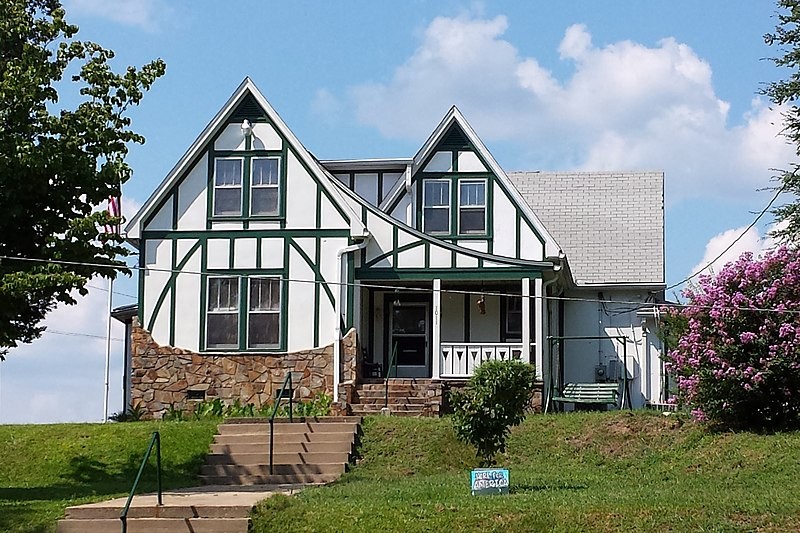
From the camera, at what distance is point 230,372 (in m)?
27.0

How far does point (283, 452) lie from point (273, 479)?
1.08 meters

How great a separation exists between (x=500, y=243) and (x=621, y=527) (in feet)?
49.5

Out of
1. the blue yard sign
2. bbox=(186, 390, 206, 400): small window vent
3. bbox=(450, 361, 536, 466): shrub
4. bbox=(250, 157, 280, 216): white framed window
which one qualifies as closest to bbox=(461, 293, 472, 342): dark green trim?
bbox=(250, 157, 280, 216): white framed window

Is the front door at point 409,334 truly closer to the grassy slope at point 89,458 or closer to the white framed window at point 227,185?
the white framed window at point 227,185

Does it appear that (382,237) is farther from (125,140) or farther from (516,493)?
(516,493)

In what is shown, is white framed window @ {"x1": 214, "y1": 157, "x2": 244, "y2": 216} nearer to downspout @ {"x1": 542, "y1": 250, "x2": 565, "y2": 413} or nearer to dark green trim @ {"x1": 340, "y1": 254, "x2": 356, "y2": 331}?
dark green trim @ {"x1": 340, "y1": 254, "x2": 356, "y2": 331}

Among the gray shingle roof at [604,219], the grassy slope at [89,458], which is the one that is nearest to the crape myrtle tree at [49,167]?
the grassy slope at [89,458]

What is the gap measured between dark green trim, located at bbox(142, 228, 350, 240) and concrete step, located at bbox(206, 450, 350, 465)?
21.7 ft

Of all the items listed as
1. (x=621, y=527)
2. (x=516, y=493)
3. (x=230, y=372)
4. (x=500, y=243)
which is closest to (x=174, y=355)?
(x=230, y=372)

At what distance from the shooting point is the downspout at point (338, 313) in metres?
26.5

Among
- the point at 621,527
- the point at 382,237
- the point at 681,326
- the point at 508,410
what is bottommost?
the point at 621,527

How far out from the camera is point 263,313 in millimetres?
27312

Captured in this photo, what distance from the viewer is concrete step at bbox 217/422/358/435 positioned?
2280cm

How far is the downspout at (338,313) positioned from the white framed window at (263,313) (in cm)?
132
